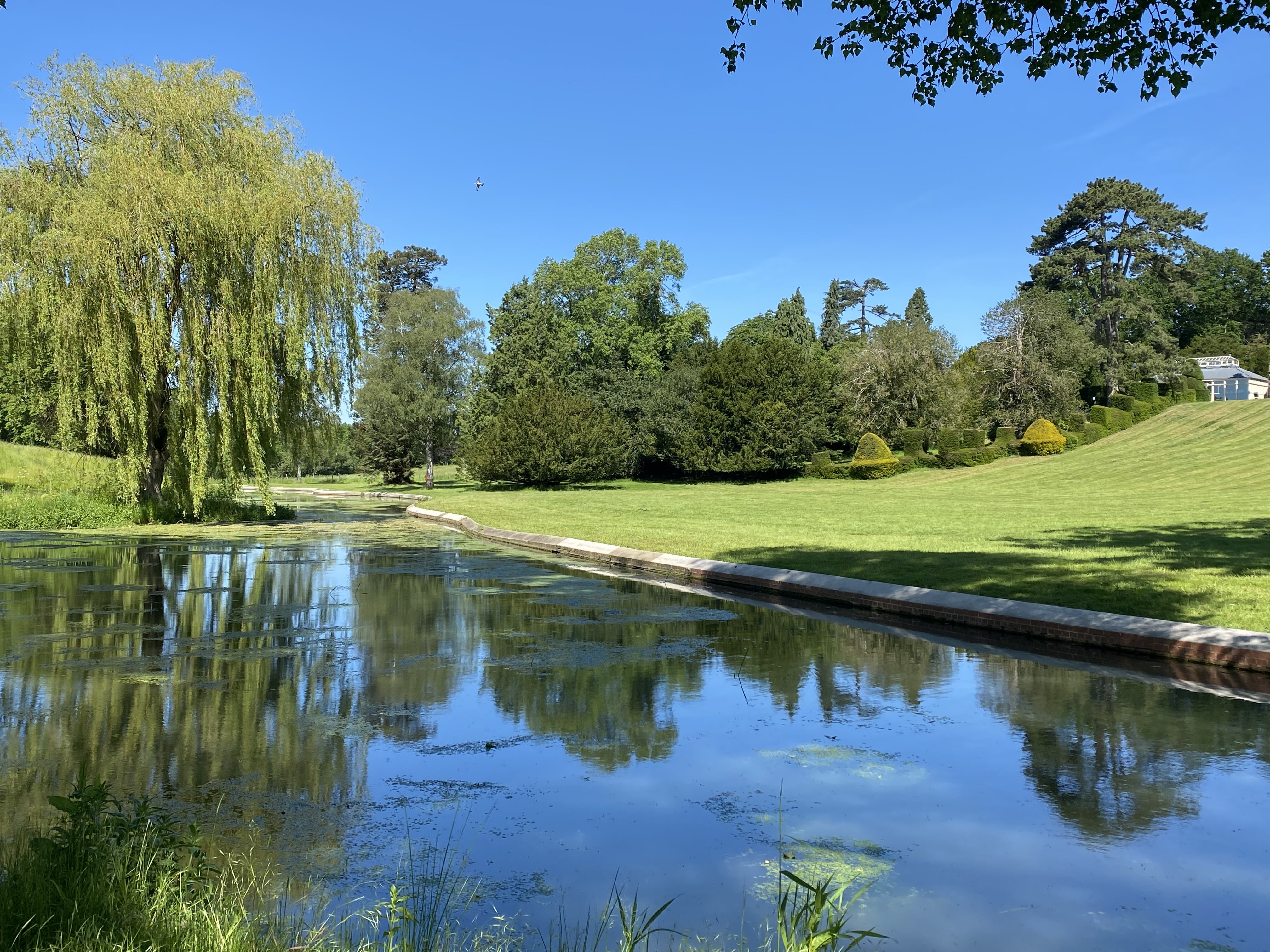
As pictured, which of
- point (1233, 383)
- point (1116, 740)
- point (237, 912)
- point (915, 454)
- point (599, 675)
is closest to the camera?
point (237, 912)

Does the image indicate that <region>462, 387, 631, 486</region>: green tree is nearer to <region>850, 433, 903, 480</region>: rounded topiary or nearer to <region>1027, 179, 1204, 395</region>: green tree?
<region>850, 433, 903, 480</region>: rounded topiary

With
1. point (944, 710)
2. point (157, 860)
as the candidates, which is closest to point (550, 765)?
point (157, 860)

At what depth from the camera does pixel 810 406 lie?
60875 millimetres

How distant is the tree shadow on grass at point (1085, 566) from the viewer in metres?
12.5

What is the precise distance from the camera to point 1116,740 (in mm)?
7125

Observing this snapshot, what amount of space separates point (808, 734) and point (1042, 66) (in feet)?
27.7

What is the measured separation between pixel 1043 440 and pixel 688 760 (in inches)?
2139

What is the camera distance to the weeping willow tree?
83.8 ft

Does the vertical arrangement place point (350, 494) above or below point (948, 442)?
below

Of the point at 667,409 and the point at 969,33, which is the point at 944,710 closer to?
the point at 969,33

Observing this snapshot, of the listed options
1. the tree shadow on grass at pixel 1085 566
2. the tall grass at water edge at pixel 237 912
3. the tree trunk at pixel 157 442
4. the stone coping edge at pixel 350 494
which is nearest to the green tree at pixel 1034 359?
the stone coping edge at pixel 350 494

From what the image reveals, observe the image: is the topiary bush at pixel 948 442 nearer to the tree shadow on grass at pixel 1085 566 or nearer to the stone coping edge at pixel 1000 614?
the tree shadow on grass at pixel 1085 566

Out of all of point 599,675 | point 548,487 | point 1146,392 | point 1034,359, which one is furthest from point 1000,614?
point 1146,392

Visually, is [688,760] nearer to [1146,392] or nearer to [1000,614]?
[1000,614]
